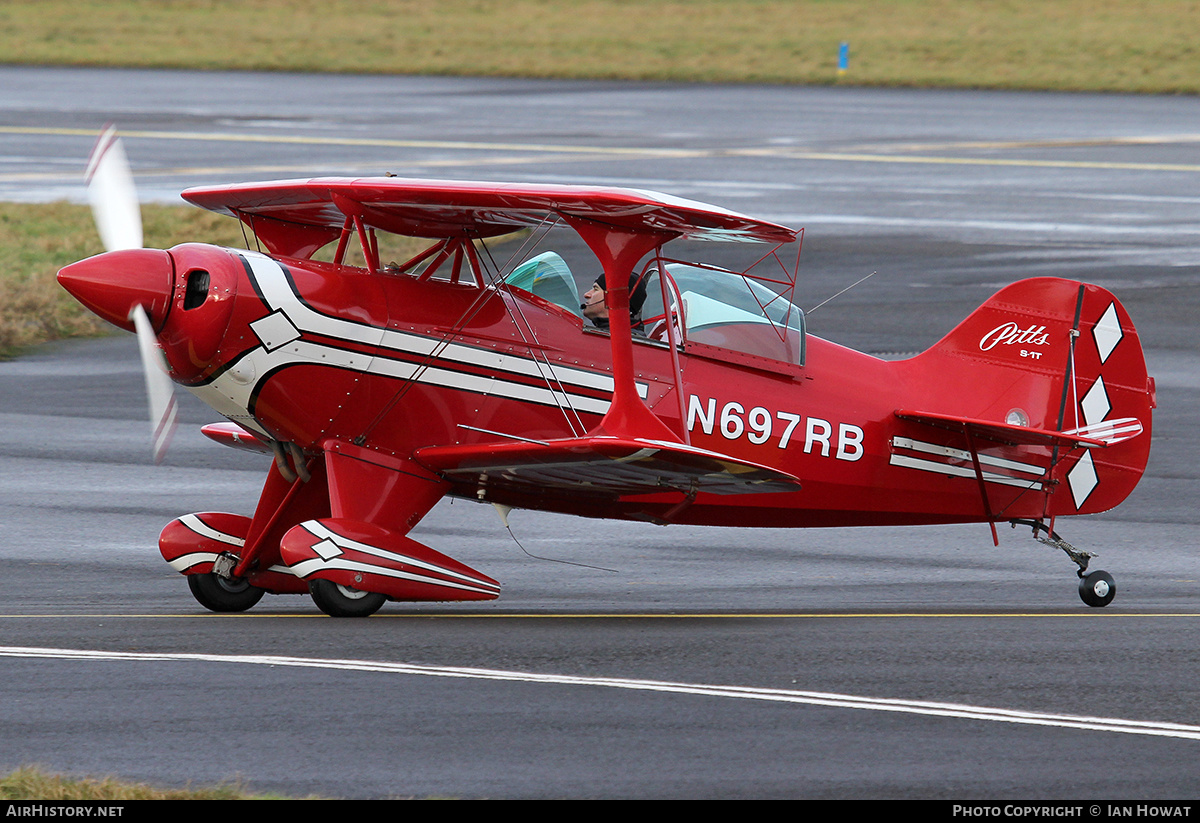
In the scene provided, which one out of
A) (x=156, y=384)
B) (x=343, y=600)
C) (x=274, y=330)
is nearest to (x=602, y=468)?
(x=343, y=600)

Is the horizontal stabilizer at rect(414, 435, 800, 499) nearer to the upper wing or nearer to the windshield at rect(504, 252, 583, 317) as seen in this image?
the windshield at rect(504, 252, 583, 317)

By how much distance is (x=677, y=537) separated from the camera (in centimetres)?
1403

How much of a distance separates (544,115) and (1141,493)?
27951 mm

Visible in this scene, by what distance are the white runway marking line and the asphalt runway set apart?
0.02 meters

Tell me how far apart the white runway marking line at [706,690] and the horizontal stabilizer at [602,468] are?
1.29 m

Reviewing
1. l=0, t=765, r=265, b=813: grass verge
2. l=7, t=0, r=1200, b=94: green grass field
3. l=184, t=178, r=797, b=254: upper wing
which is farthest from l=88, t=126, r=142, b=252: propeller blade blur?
l=7, t=0, r=1200, b=94: green grass field

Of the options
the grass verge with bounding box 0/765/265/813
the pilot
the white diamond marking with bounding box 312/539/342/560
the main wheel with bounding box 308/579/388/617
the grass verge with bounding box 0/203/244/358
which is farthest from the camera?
the grass verge with bounding box 0/203/244/358

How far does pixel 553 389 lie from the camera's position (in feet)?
34.1

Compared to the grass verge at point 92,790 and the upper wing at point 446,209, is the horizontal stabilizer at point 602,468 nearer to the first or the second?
the upper wing at point 446,209

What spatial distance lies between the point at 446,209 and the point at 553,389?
1278 millimetres

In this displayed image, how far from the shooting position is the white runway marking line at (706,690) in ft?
26.0

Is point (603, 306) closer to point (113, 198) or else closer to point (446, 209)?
point (446, 209)

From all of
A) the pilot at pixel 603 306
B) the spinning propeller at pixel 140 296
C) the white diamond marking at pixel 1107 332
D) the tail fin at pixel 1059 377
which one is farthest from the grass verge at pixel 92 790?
the white diamond marking at pixel 1107 332

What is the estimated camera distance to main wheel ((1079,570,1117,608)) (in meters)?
11.3
